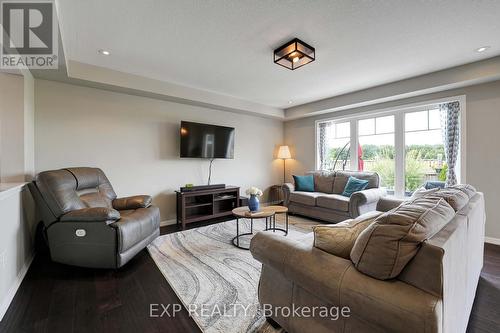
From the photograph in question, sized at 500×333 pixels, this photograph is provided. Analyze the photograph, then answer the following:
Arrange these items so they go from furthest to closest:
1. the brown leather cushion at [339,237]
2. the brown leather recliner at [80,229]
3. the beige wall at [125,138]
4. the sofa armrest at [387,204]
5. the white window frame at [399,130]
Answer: the white window frame at [399,130] < the beige wall at [125,138] < the sofa armrest at [387,204] < the brown leather recliner at [80,229] < the brown leather cushion at [339,237]

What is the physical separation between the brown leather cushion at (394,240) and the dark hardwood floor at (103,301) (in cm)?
121

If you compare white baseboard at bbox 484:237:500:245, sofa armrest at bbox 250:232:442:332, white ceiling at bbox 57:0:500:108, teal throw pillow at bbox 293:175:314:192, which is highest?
white ceiling at bbox 57:0:500:108

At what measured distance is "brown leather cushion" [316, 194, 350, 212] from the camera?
3.63 metres

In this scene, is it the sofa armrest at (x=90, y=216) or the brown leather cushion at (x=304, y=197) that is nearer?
the sofa armrest at (x=90, y=216)

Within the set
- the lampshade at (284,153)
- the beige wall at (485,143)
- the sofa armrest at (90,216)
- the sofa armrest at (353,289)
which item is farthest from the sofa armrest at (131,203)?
→ the beige wall at (485,143)

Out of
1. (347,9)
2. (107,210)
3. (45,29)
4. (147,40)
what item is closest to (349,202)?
(347,9)

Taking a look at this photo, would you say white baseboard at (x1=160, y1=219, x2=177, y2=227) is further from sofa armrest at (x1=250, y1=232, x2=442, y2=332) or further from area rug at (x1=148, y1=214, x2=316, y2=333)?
sofa armrest at (x1=250, y1=232, x2=442, y2=332)

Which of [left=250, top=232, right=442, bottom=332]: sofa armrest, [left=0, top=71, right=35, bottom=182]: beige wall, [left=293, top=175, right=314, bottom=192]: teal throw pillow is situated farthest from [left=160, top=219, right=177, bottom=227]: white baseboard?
[left=250, top=232, right=442, bottom=332]: sofa armrest

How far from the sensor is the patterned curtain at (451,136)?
10.8 feet

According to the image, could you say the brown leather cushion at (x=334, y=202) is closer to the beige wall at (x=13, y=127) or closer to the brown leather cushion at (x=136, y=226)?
the brown leather cushion at (x=136, y=226)

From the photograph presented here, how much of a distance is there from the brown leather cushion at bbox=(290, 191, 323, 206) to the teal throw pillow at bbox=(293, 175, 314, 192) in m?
0.25

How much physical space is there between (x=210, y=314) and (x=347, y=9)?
277cm

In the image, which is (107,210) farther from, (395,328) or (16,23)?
(395,328)

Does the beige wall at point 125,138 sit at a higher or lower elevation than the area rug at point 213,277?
higher
